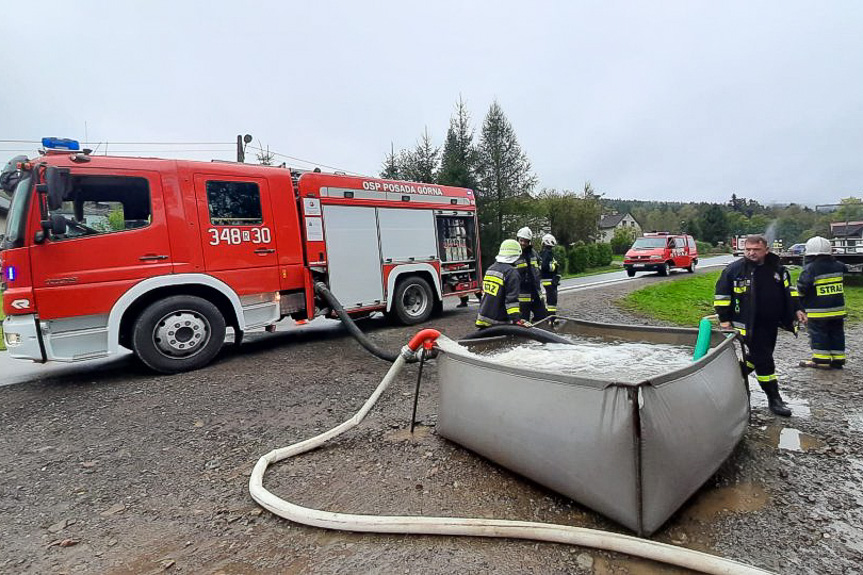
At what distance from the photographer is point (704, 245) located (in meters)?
49.0

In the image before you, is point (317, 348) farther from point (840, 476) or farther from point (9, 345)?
point (840, 476)

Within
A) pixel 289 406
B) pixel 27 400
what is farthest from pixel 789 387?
pixel 27 400

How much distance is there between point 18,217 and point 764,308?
7409 mm

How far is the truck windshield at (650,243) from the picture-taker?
65.3 feet

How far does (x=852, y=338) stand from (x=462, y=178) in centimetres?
1805

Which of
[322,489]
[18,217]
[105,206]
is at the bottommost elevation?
[322,489]

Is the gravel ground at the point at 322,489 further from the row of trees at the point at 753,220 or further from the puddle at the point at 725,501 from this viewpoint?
the row of trees at the point at 753,220

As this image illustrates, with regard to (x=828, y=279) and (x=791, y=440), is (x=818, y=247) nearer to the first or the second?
(x=828, y=279)

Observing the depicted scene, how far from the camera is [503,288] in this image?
193 inches

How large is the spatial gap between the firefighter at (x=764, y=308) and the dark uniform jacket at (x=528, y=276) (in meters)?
2.32

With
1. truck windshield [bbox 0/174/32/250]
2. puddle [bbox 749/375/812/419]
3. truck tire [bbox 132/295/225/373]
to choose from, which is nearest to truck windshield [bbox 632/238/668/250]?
puddle [bbox 749/375/812/419]

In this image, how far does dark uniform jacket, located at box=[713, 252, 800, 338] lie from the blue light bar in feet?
22.9

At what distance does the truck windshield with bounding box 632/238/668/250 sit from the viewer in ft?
65.3

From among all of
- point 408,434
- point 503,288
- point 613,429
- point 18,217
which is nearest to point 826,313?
point 503,288
